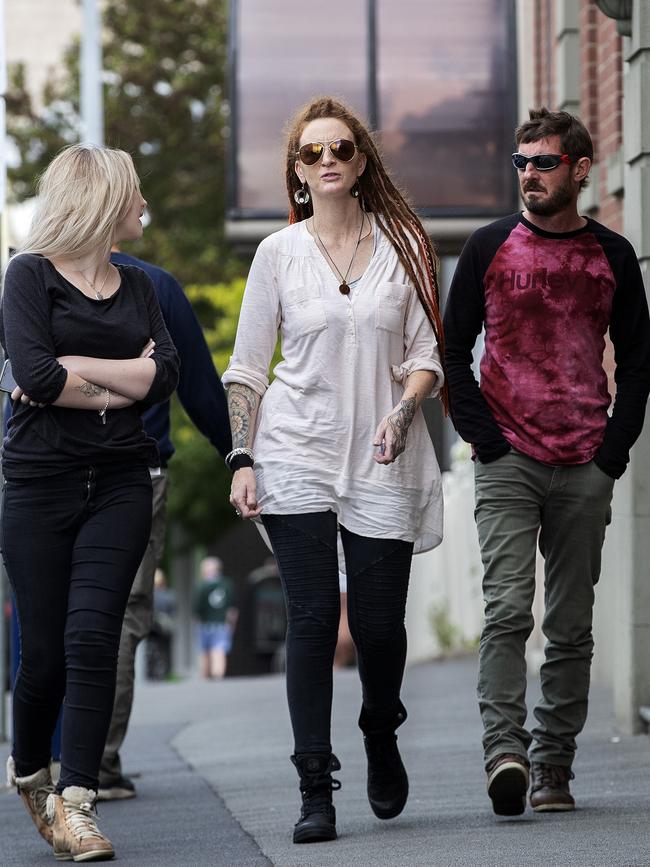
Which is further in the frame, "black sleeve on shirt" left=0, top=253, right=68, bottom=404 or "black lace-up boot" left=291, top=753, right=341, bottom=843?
"black lace-up boot" left=291, top=753, right=341, bottom=843

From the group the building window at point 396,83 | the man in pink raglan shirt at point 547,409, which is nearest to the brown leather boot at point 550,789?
the man in pink raglan shirt at point 547,409

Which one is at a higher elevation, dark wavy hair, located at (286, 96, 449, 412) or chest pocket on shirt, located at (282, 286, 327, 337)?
dark wavy hair, located at (286, 96, 449, 412)

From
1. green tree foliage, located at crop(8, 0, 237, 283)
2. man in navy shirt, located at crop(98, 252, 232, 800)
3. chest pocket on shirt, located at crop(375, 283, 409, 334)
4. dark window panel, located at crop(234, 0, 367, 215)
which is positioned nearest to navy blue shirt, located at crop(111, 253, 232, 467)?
man in navy shirt, located at crop(98, 252, 232, 800)

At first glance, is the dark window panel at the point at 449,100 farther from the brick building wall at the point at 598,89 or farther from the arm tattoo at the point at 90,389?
the arm tattoo at the point at 90,389

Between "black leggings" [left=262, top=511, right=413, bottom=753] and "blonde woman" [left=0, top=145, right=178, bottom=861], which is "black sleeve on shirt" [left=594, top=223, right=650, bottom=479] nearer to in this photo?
"black leggings" [left=262, top=511, right=413, bottom=753]

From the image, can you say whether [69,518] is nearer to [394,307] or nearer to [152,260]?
[394,307]

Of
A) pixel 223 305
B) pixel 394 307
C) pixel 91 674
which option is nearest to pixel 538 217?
pixel 394 307

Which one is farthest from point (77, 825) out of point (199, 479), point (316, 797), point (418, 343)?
point (199, 479)

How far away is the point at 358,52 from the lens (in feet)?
46.4

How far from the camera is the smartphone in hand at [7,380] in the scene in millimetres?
4777

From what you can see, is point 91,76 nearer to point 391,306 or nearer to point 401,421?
point 391,306

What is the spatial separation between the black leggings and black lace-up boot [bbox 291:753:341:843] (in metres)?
0.04

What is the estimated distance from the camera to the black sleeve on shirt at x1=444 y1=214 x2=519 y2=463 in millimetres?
5188

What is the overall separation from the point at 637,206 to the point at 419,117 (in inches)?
277
